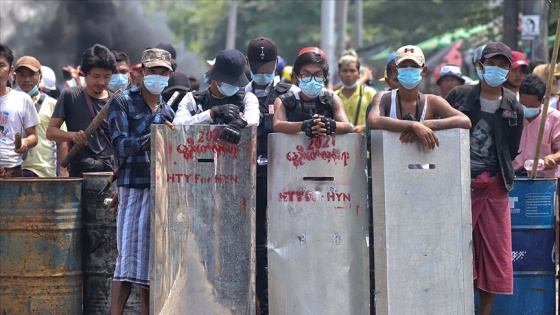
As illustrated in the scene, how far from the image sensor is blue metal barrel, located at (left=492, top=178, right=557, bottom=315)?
8.02 meters

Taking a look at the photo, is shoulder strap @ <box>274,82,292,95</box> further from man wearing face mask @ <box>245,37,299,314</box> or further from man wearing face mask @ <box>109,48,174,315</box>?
man wearing face mask @ <box>109,48,174,315</box>

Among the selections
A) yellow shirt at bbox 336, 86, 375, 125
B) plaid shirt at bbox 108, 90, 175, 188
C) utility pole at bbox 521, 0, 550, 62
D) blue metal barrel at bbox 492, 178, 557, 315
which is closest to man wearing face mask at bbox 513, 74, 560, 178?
blue metal barrel at bbox 492, 178, 557, 315

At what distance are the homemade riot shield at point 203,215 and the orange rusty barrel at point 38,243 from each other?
3.79 ft

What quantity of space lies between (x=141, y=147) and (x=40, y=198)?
105 centimetres

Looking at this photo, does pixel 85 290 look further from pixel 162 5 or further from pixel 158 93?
pixel 162 5

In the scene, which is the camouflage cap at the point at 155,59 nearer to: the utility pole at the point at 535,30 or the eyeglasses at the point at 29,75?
the eyeglasses at the point at 29,75

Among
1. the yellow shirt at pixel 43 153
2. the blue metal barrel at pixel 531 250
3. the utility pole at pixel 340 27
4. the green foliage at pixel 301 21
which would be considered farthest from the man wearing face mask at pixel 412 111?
the utility pole at pixel 340 27

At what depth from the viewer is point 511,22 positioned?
1534cm

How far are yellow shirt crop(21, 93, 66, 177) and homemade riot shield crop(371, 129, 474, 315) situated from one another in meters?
3.81

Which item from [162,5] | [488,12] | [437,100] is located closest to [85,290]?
[437,100]

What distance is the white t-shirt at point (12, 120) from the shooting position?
28.0ft

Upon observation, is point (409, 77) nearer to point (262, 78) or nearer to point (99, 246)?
point (262, 78)

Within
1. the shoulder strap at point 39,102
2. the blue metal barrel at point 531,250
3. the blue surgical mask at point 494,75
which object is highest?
the shoulder strap at point 39,102

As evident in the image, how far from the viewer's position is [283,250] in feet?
23.1
